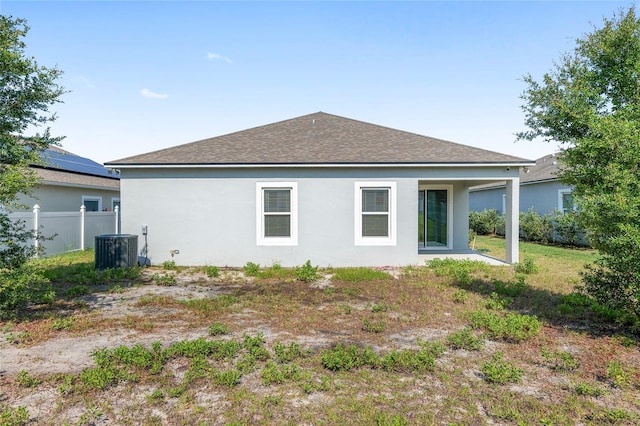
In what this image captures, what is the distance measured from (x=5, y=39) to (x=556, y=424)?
828 cm

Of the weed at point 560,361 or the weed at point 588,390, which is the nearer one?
the weed at point 588,390

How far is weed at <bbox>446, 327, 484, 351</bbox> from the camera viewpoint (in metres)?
4.21

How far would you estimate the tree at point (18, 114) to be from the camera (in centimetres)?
479

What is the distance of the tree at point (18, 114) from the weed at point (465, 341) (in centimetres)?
644

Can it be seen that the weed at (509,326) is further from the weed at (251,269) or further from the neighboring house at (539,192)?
the neighboring house at (539,192)

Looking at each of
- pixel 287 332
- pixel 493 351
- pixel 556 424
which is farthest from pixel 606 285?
pixel 287 332

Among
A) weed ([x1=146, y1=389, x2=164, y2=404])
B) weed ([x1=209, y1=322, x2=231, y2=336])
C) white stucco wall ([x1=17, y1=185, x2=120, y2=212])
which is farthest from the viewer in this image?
white stucco wall ([x1=17, y1=185, x2=120, y2=212])

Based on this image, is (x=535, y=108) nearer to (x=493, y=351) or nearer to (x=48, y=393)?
(x=493, y=351)

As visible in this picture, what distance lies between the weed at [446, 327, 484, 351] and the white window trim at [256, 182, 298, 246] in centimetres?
614

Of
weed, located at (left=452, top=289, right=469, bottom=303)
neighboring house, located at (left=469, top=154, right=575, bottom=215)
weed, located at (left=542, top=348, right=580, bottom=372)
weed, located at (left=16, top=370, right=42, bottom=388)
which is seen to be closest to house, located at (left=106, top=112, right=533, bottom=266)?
weed, located at (left=452, top=289, right=469, bottom=303)

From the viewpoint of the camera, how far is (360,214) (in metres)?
10.0

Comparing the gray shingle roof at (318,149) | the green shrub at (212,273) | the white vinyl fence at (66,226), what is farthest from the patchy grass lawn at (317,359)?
the white vinyl fence at (66,226)

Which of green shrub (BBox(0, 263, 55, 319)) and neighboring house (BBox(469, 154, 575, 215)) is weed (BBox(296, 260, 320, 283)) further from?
neighboring house (BBox(469, 154, 575, 215))

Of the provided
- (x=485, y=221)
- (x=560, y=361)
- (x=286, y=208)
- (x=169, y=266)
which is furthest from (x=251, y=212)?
(x=485, y=221)
